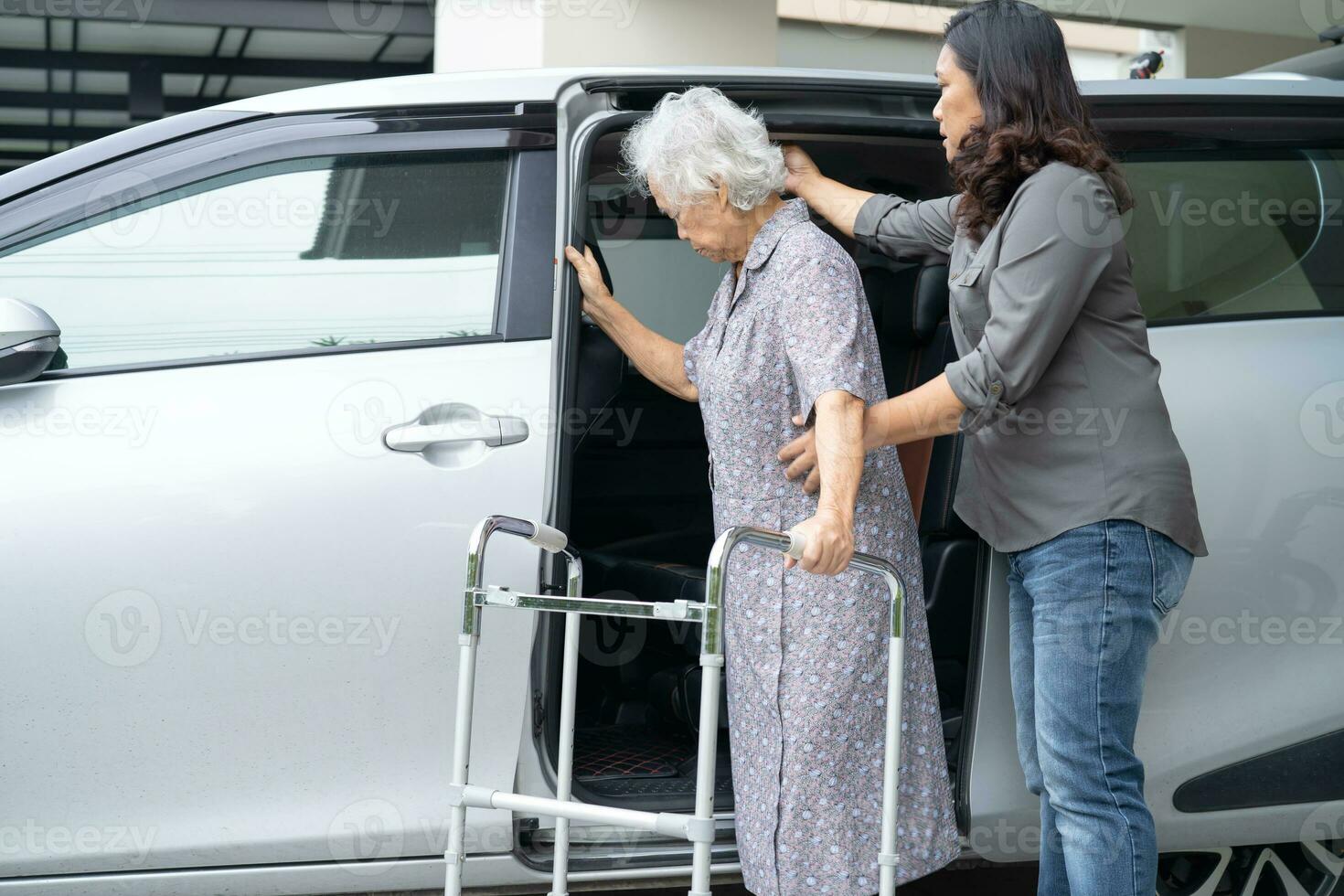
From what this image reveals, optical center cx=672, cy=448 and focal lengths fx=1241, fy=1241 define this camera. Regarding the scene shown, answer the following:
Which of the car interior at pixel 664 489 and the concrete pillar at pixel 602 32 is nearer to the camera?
the car interior at pixel 664 489

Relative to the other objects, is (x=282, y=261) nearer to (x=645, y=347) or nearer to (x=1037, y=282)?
(x=645, y=347)

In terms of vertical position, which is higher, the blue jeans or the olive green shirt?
the olive green shirt

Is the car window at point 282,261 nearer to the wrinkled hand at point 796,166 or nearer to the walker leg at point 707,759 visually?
the wrinkled hand at point 796,166

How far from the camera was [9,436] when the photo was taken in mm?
1959

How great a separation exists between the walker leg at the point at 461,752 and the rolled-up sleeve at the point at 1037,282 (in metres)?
0.80

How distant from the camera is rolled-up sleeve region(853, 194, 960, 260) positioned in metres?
2.14

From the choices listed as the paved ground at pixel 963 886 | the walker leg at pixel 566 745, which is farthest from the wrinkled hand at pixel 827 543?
the paved ground at pixel 963 886

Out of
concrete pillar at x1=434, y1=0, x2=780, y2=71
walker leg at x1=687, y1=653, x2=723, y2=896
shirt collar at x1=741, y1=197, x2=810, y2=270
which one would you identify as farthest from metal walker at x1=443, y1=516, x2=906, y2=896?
concrete pillar at x1=434, y1=0, x2=780, y2=71

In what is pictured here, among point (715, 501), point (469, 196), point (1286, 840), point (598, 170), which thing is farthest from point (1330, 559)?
point (469, 196)

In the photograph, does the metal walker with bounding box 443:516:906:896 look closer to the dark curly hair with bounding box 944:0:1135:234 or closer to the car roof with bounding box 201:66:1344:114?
the dark curly hair with bounding box 944:0:1135:234

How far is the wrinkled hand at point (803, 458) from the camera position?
1.91 metres

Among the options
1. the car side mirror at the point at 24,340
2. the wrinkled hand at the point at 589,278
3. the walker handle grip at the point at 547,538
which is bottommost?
the walker handle grip at the point at 547,538

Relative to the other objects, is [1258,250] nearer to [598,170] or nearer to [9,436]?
[598,170]

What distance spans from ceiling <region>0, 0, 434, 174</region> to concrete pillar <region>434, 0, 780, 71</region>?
2.03 meters
